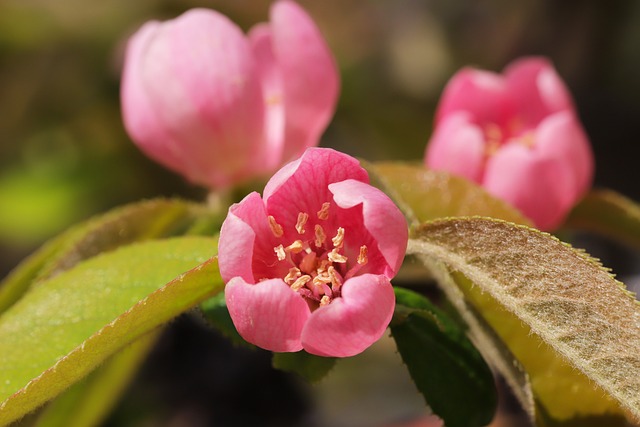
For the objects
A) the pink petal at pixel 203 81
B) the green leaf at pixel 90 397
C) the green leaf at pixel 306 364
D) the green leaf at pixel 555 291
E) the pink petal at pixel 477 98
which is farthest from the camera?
the pink petal at pixel 477 98

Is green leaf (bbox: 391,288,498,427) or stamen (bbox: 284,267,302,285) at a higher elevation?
stamen (bbox: 284,267,302,285)

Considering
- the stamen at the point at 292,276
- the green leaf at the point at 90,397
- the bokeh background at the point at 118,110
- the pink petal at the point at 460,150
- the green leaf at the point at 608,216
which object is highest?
the stamen at the point at 292,276

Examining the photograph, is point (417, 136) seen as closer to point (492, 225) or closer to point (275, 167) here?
point (275, 167)

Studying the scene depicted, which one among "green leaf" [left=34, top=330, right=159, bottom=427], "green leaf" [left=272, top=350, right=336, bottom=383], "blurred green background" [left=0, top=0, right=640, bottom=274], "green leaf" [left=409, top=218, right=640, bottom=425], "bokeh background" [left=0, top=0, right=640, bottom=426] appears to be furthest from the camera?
"blurred green background" [left=0, top=0, right=640, bottom=274]

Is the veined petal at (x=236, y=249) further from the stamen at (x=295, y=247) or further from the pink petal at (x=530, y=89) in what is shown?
the pink petal at (x=530, y=89)

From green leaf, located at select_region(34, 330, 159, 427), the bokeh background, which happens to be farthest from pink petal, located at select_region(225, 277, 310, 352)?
the bokeh background

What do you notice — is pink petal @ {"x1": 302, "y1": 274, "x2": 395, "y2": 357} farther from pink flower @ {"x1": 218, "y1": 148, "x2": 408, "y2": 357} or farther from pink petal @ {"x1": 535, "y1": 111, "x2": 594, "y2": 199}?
pink petal @ {"x1": 535, "y1": 111, "x2": 594, "y2": 199}

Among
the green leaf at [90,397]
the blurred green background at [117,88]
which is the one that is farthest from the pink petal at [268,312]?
the blurred green background at [117,88]

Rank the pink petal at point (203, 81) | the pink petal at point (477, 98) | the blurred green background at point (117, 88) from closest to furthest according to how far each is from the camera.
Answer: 1. the pink petal at point (203, 81)
2. the pink petal at point (477, 98)
3. the blurred green background at point (117, 88)

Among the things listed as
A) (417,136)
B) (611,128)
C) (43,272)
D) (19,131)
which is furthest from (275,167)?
(611,128)
